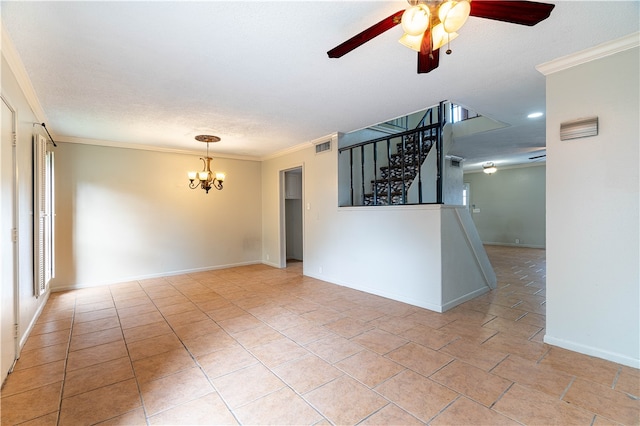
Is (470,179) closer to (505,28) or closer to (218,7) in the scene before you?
(505,28)

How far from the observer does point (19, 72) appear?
263 cm

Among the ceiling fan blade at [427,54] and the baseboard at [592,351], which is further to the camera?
the baseboard at [592,351]

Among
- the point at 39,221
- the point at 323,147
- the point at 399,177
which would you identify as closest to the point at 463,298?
the point at 399,177

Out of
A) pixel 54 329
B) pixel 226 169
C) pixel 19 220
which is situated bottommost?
pixel 54 329

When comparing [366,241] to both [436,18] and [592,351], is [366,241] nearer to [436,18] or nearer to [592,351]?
[592,351]

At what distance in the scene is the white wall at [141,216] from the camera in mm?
5020

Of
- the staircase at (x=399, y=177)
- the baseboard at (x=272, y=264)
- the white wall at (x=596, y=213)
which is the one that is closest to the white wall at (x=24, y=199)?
the baseboard at (x=272, y=264)

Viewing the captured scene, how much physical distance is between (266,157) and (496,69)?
5078 mm

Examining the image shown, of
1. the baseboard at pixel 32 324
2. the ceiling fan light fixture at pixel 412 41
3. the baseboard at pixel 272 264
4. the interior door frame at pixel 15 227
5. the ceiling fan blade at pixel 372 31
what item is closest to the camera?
the ceiling fan blade at pixel 372 31

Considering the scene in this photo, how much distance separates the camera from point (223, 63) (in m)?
2.55

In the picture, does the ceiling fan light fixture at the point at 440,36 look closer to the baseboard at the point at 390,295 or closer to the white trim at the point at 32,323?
the baseboard at the point at 390,295

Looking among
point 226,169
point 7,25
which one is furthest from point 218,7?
point 226,169

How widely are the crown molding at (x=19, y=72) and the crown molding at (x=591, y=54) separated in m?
4.28

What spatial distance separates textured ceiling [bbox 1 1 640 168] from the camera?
6.37 ft
